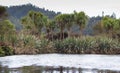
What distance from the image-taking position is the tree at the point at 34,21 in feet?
277

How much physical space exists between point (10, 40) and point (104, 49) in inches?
587

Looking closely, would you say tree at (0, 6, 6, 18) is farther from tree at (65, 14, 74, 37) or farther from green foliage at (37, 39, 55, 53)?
tree at (65, 14, 74, 37)

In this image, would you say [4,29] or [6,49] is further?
[4,29]

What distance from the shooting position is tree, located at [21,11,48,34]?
8431 cm

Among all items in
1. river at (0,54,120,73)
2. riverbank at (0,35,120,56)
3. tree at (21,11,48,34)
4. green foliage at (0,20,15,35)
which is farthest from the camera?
tree at (21,11,48,34)

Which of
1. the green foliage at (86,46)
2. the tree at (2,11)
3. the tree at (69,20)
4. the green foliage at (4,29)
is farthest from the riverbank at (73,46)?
the tree at (69,20)

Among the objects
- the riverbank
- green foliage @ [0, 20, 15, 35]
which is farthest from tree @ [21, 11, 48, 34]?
the riverbank

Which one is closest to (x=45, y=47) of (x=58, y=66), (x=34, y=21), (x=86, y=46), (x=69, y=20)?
(x=86, y=46)

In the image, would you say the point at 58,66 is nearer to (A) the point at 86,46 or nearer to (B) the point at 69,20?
(A) the point at 86,46

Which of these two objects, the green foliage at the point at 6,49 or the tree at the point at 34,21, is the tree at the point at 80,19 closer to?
the tree at the point at 34,21

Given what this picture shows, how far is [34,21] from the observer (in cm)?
8500

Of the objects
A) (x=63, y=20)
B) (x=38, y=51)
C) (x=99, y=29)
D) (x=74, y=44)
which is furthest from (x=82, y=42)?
(x=99, y=29)

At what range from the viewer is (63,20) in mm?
83438

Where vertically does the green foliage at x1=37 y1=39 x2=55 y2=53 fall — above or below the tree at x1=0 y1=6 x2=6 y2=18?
below
